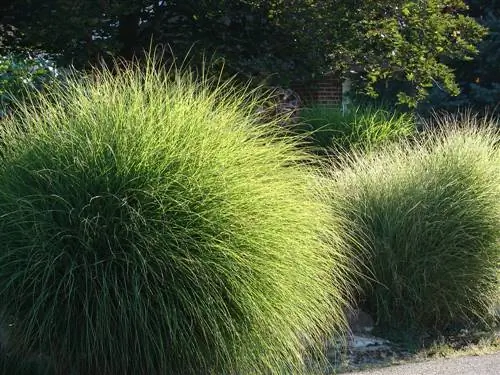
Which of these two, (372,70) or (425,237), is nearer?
(425,237)

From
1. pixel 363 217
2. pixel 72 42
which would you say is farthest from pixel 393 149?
pixel 72 42

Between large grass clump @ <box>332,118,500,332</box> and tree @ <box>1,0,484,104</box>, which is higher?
tree @ <box>1,0,484,104</box>

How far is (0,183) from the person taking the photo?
481cm

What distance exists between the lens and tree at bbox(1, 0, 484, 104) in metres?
8.14

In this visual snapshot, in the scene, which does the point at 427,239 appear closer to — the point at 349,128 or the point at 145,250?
the point at 145,250

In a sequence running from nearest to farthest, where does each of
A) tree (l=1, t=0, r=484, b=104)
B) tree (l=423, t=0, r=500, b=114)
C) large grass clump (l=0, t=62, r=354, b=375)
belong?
large grass clump (l=0, t=62, r=354, b=375), tree (l=1, t=0, r=484, b=104), tree (l=423, t=0, r=500, b=114)

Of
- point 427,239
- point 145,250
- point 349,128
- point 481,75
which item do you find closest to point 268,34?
point 349,128

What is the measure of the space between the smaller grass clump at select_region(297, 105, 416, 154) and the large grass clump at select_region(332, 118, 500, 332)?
2.47 metres

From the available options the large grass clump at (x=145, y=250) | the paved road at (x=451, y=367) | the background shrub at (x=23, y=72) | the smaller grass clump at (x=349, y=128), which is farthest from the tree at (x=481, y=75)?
the large grass clump at (x=145, y=250)

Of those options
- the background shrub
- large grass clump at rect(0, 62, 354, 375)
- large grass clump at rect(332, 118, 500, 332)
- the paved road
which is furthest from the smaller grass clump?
large grass clump at rect(0, 62, 354, 375)

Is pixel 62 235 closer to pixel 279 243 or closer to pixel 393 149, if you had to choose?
pixel 279 243

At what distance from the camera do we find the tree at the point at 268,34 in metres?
8.14

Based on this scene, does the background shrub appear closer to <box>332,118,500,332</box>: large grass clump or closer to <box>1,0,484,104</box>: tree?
<box>1,0,484,104</box>: tree

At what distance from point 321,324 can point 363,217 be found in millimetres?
1895
